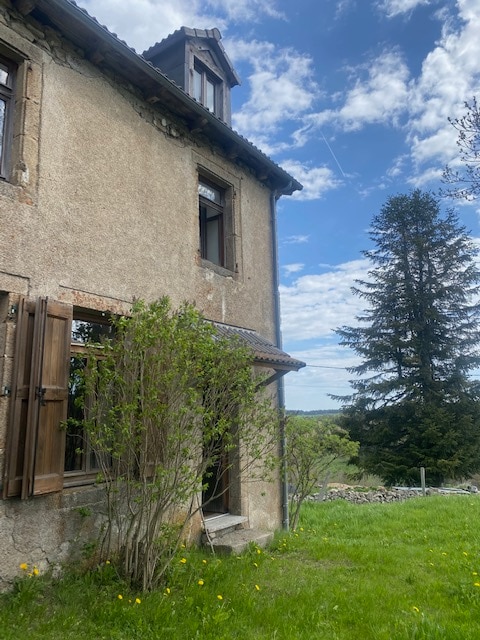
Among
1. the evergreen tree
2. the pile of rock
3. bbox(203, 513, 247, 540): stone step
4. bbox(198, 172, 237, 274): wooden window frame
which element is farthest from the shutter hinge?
the evergreen tree

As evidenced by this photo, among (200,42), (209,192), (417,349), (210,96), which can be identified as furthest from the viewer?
(417,349)

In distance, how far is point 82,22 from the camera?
539cm

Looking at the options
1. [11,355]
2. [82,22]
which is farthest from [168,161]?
[11,355]

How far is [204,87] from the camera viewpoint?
9008 mm

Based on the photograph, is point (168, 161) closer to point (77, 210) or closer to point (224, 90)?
point (77, 210)

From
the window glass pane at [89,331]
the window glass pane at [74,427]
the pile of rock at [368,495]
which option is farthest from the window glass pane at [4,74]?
the pile of rock at [368,495]

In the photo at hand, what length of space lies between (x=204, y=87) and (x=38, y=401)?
7.04 meters

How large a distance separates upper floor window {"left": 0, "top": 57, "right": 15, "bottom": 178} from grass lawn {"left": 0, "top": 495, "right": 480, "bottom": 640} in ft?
13.9

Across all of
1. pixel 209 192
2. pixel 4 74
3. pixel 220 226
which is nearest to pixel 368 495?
pixel 220 226

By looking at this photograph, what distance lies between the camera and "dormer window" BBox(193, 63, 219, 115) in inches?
350

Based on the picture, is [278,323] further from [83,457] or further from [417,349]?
[417,349]

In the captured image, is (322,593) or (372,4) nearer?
(322,593)

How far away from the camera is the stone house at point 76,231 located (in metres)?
4.54

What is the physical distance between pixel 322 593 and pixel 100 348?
357 cm
